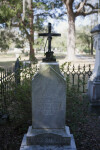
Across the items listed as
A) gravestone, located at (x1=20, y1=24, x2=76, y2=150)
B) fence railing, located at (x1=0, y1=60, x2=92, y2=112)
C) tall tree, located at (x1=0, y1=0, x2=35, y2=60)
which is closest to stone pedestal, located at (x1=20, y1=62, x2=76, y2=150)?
gravestone, located at (x1=20, y1=24, x2=76, y2=150)

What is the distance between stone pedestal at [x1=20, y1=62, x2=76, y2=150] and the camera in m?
2.86

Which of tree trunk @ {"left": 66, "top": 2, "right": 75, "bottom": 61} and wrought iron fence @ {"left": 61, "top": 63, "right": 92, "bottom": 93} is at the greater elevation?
tree trunk @ {"left": 66, "top": 2, "right": 75, "bottom": 61}

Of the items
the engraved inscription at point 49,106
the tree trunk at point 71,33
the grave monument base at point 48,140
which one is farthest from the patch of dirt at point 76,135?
the tree trunk at point 71,33

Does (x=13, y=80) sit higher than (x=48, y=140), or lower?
higher

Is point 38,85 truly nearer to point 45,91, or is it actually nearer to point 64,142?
point 45,91

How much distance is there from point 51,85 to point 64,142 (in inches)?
43.4

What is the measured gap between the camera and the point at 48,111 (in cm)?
300

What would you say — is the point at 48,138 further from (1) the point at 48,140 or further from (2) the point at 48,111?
(2) the point at 48,111

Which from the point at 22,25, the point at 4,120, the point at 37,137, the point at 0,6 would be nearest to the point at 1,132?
the point at 4,120

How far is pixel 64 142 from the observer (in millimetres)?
2926

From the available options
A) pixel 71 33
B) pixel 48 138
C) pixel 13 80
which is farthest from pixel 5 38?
pixel 48 138

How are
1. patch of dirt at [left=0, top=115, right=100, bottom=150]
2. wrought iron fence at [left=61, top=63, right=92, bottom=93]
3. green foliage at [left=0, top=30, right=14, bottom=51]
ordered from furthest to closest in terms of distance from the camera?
1. green foliage at [left=0, top=30, right=14, bottom=51]
2. wrought iron fence at [left=61, top=63, right=92, bottom=93]
3. patch of dirt at [left=0, top=115, right=100, bottom=150]

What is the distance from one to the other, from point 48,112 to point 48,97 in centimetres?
31

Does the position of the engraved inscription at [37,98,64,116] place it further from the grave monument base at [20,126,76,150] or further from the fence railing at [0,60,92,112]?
the fence railing at [0,60,92,112]
